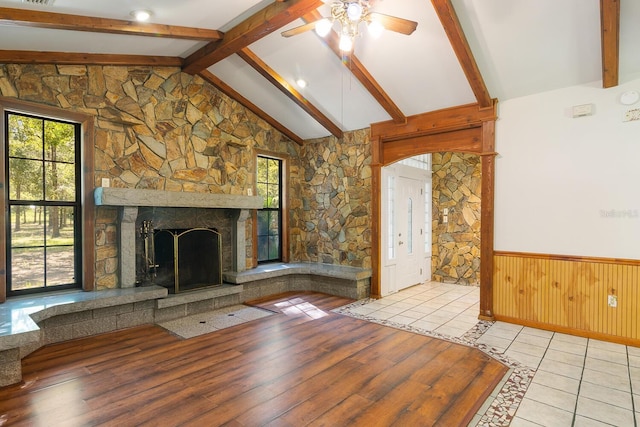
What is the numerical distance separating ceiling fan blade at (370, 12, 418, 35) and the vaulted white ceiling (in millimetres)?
774

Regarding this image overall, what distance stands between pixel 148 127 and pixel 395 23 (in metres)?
3.50

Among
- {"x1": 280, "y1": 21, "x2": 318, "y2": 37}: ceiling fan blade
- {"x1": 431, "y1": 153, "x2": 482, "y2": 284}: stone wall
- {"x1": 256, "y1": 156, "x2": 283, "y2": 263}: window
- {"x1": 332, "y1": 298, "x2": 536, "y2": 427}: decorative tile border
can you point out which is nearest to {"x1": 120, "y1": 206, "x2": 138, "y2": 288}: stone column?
{"x1": 256, "y1": 156, "x2": 283, "y2": 263}: window

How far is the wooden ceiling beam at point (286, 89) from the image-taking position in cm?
465

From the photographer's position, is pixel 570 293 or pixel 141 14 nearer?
pixel 141 14

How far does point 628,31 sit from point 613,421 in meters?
3.41

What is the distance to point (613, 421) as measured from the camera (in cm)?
233

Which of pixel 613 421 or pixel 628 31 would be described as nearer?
pixel 613 421

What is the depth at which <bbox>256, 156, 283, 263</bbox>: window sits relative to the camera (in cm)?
630

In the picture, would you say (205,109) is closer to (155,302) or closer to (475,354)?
(155,302)

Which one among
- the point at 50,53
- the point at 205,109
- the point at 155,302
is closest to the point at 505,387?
the point at 155,302

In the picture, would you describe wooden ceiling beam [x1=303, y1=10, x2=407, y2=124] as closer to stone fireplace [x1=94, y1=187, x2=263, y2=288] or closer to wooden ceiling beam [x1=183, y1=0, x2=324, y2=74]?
wooden ceiling beam [x1=183, y1=0, x2=324, y2=74]

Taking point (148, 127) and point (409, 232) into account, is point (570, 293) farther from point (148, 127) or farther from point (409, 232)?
point (148, 127)

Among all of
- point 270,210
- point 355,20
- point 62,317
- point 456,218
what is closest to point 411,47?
point 355,20

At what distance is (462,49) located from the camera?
3.62 m
